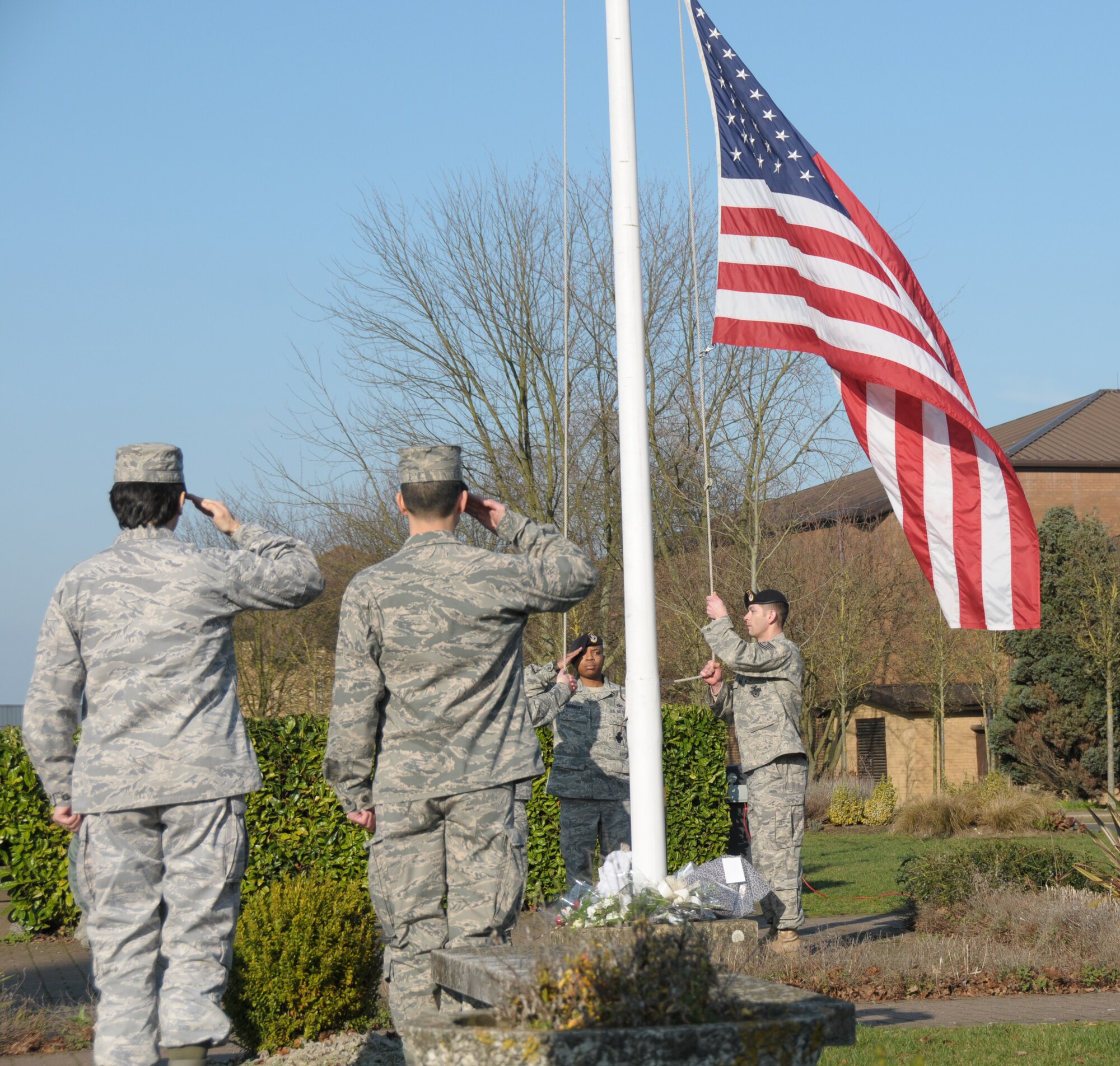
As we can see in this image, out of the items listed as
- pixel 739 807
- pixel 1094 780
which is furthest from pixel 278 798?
pixel 1094 780

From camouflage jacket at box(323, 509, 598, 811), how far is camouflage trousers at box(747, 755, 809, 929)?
3880mm

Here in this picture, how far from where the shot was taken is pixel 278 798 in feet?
35.1

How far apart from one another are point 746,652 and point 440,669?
367 cm

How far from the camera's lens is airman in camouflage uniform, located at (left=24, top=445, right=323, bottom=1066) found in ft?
13.1

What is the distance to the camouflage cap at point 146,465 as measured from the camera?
4.46 meters

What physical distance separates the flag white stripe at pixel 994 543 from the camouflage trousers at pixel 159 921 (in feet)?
16.3

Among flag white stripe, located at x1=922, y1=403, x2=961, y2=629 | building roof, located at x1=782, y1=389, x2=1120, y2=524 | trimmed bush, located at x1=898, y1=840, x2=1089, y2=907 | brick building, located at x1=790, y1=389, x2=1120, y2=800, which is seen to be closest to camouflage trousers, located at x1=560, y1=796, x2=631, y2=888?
trimmed bush, located at x1=898, y1=840, x2=1089, y2=907

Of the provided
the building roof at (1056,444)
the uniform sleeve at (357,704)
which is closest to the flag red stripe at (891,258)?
the uniform sleeve at (357,704)

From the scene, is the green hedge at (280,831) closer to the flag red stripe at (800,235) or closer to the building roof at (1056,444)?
the flag red stripe at (800,235)

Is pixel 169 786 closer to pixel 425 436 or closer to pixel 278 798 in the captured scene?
pixel 278 798

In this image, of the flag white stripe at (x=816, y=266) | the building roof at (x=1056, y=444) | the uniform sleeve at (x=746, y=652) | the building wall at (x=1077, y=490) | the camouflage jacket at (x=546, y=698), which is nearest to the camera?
the flag white stripe at (x=816, y=266)

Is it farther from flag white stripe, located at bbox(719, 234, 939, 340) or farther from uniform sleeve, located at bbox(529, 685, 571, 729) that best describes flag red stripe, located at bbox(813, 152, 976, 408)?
uniform sleeve, located at bbox(529, 685, 571, 729)

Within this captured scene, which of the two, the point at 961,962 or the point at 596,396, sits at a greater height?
the point at 596,396

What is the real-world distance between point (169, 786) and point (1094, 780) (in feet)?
94.5
